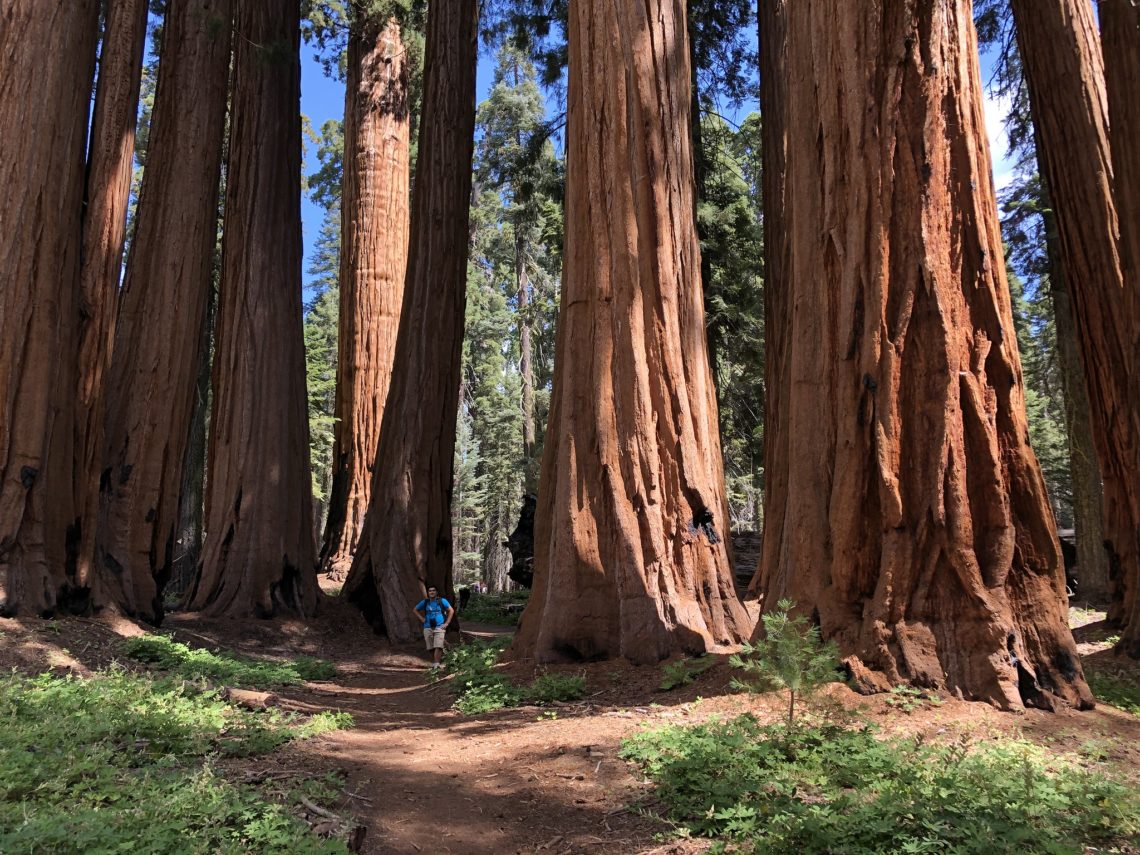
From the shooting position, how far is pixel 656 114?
7.48 meters

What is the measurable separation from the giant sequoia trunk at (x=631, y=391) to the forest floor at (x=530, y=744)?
1.89 ft

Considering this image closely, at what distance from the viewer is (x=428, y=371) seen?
466 inches

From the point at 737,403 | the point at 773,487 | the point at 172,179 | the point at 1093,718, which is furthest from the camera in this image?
the point at 737,403

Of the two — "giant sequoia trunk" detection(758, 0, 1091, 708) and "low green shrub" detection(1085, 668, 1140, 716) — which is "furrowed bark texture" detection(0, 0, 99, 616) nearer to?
"giant sequoia trunk" detection(758, 0, 1091, 708)

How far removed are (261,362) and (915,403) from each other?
904cm

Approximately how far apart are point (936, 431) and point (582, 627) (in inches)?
134

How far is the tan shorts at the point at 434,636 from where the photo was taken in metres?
9.75

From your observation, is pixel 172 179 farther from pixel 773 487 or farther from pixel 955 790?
pixel 955 790

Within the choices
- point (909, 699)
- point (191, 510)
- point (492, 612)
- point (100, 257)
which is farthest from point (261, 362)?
point (909, 699)

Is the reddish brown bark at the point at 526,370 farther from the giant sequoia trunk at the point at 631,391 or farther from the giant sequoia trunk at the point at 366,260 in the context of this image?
the giant sequoia trunk at the point at 631,391

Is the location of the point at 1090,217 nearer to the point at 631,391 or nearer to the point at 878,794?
the point at 631,391

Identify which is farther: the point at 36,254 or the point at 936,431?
the point at 36,254

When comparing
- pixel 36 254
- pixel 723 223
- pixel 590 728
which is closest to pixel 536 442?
pixel 723 223

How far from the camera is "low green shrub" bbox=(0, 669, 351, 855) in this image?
2.80 metres
